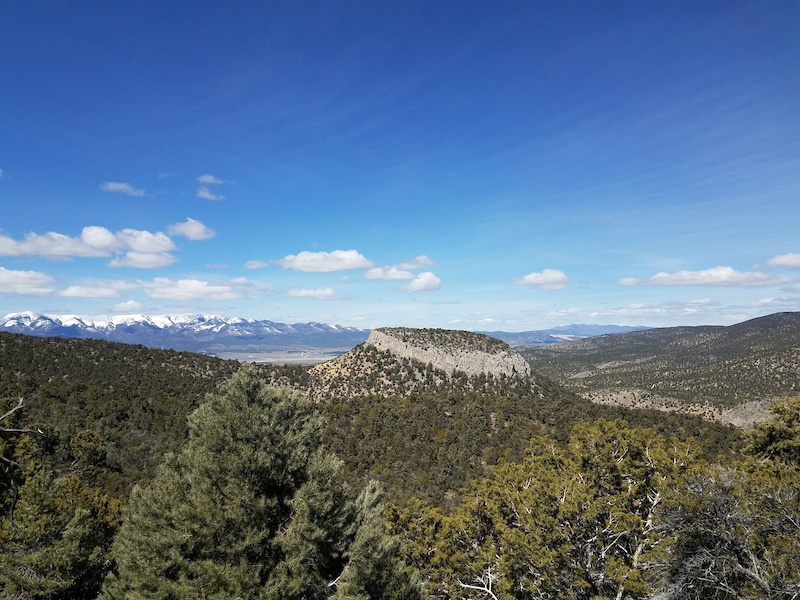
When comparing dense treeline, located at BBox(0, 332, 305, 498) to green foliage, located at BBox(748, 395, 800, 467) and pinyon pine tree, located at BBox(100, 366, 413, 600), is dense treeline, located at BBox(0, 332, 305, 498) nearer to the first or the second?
pinyon pine tree, located at BBox(100, 366, 413, 600)

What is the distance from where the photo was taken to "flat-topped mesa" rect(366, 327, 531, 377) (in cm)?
9819

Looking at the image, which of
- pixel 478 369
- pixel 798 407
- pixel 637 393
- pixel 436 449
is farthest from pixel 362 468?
pixel 637 393

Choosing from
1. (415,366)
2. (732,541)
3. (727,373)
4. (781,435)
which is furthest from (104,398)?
(727,373)

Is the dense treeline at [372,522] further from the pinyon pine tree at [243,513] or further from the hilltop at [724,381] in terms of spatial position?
the hilltop at [724,381]

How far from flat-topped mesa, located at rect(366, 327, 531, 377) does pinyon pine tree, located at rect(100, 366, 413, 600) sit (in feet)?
282

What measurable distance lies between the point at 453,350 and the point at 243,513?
299 feet

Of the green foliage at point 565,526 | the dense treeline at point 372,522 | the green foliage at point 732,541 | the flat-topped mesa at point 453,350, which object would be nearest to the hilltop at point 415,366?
the flat-topped mesa at point 453,350

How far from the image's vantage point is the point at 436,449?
5944cm

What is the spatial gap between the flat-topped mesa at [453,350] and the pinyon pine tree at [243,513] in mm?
85928

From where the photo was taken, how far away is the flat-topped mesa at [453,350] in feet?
322

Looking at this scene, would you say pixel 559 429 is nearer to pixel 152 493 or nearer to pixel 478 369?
pixel 478 369

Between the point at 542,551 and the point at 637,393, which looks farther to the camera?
the point at 637,393

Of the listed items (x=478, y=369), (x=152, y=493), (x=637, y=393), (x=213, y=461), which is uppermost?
(x=213, y=461)

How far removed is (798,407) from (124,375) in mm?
86960
